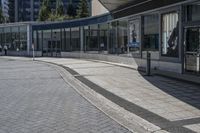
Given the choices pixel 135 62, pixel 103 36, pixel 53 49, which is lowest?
pixel 135 62

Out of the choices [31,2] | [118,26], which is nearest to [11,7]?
[31,2]

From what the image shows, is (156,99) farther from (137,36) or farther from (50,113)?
(137,36)

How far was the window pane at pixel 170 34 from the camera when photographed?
65.6ft

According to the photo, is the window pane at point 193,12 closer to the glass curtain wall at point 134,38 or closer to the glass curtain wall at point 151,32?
the glass curtain wall at point 151,32

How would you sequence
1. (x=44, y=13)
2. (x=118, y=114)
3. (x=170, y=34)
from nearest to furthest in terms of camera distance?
(x=118, y=114) → (x=170, y=34) → (x=44, y=13)

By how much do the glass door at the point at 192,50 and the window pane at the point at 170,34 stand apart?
147 centimetres

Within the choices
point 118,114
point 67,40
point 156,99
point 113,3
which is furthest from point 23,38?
point 118,114

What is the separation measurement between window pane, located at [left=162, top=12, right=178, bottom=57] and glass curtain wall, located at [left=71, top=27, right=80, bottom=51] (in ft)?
72.6

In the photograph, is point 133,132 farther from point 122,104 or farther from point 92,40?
point 92,40

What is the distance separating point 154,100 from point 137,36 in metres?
14.9

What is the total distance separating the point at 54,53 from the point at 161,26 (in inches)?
1190

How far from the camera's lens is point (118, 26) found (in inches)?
1209

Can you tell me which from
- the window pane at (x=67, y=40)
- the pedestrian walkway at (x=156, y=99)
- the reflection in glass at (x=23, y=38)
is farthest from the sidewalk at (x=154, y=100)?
the reflection in glass at (x=23, y=38)

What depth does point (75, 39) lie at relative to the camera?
43.9 metres
